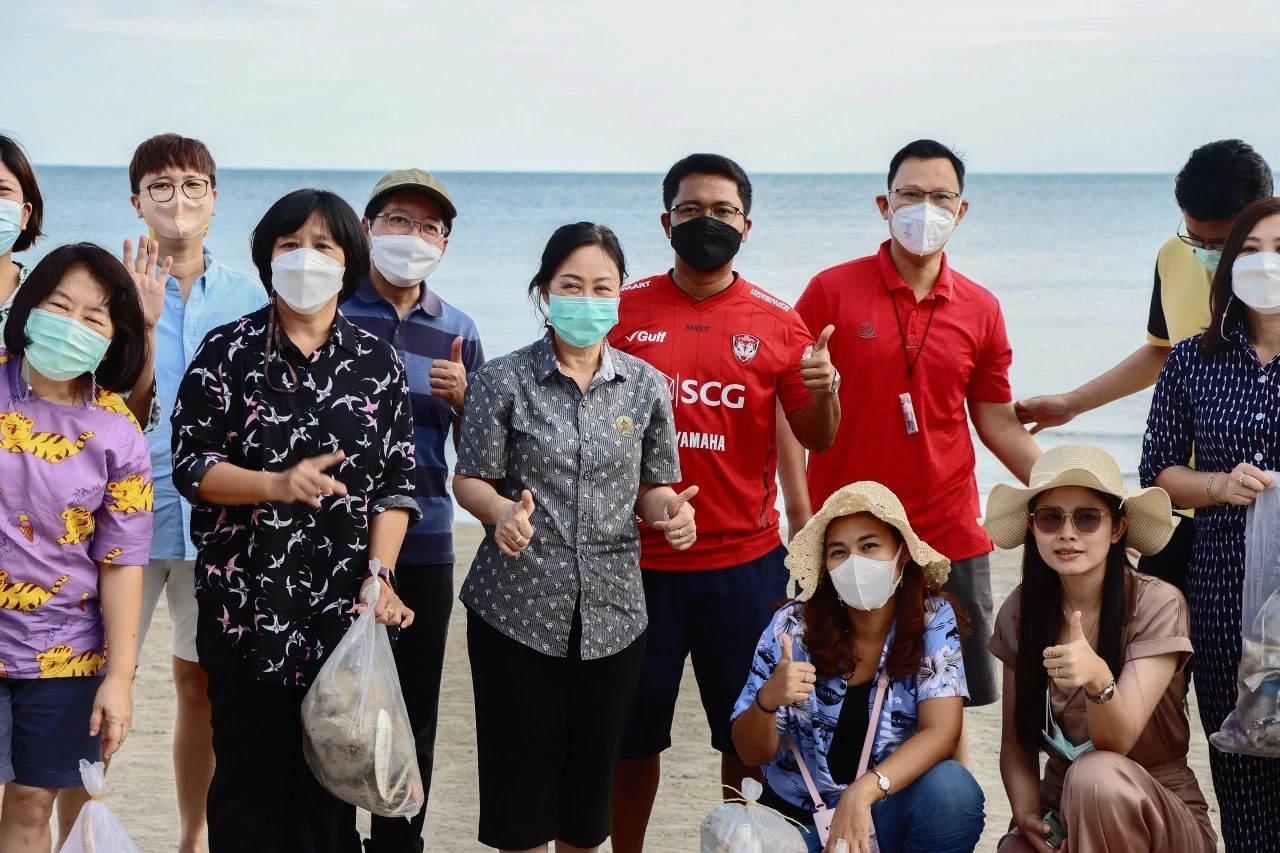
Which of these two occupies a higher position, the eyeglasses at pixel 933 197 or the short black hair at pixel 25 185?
the eyeglasses at pixel 933 197

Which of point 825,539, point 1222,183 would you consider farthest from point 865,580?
point 1222,183

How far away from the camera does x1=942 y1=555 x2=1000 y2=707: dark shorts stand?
4.84 meters

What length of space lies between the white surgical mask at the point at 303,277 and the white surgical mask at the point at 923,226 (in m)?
2.07

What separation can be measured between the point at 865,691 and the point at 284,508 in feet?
5.59

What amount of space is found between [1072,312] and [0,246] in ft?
77.0

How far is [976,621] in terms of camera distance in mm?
4949

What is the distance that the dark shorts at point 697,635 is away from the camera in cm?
440

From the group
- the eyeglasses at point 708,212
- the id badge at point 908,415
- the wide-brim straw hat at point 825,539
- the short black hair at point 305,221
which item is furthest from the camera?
the id badge at point 908,415

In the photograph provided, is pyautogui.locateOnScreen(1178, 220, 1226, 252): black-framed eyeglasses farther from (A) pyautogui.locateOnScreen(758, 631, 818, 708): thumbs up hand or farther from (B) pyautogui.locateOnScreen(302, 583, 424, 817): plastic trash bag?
(B) pyautogui.locateOnScreen(302, 583, 424, 817): plastic trash bag

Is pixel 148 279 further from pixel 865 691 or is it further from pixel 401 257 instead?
pixel 865 691

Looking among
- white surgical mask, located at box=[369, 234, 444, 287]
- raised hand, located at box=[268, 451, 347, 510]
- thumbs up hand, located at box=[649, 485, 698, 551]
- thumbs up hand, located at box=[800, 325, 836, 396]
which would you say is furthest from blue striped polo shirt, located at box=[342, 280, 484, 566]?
thumbs up hand, located at box=[800, 325, 836, 396]

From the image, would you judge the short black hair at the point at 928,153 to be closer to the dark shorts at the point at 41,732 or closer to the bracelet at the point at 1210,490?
the bracelet at the point at 1210,490

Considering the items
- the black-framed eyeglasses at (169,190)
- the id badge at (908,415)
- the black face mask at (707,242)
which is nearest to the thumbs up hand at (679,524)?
the black face mask at (707,242)

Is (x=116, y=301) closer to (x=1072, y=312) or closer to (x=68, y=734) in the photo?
(x=68, y=734)
